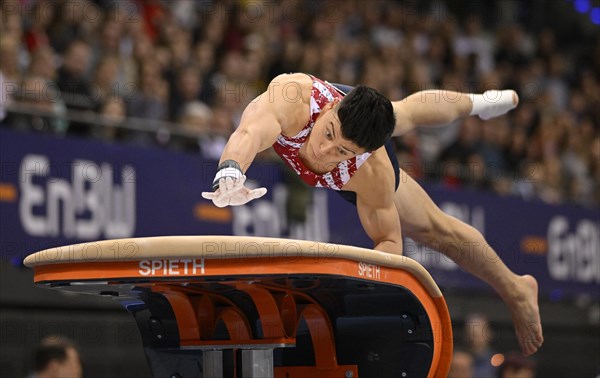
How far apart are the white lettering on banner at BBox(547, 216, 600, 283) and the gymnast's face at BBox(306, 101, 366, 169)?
6.12 m

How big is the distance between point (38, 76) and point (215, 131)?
1410 millimetres

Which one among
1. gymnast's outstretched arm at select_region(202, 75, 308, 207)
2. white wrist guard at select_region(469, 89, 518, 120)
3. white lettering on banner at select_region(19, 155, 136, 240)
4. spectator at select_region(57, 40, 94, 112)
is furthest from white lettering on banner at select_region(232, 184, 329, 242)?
gymnast's outstretched arm at select_region(202, 75, 308, 207)

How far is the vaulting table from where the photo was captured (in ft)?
7.98

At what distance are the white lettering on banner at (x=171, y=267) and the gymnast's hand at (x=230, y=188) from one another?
30cm

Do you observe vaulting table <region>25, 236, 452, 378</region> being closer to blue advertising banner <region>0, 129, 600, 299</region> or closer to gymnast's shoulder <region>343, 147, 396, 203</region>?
gymnast's shoulder <region>343, 147, 396, 203</region>

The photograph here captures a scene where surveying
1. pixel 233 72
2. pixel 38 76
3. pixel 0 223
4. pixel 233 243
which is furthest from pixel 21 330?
pixel 233 243

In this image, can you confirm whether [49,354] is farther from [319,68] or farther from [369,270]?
[319,68]

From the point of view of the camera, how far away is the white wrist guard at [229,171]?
8.91 feet

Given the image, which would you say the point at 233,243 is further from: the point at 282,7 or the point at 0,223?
the point at 282,7

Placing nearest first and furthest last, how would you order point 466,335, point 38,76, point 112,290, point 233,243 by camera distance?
1. point 233,243
2. point 112,290
3. point 38,76
4. point 466,335

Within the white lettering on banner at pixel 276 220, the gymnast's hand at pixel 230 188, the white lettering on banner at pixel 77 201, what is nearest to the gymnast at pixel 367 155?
the gymnast's hand at pixel 230 188

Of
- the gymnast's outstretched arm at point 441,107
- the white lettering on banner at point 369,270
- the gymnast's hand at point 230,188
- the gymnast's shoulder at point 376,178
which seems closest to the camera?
the white lettering on banner at point 369,270

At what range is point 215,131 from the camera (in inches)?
279

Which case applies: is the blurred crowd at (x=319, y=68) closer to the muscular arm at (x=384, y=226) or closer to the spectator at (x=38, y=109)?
the spectator at (x=38, y=109)
